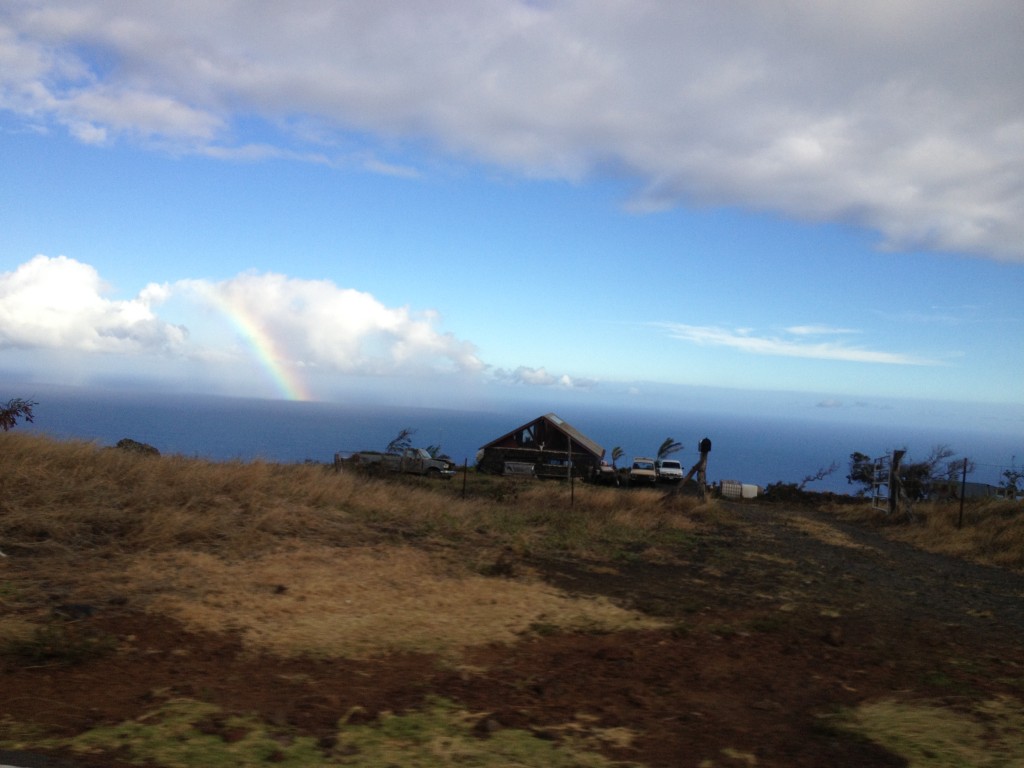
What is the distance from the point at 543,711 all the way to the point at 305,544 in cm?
638

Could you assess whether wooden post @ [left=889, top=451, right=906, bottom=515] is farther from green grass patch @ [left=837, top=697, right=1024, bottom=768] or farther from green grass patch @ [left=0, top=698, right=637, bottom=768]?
green grass patch @ [left=0, top=698, right=637, bottom=768]

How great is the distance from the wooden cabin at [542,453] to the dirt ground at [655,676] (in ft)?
101

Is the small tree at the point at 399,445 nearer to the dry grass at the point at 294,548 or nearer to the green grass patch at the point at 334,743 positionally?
the dry grass at the point at 294,548

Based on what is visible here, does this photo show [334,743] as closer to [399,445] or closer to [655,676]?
[655,676]

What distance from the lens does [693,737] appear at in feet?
17.2

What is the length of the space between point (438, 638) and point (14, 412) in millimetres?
11903

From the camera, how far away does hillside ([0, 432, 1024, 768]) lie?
197 inches

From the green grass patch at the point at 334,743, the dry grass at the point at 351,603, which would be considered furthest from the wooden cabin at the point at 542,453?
the green grass patch at the point at 334,743

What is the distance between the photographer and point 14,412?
15.4m

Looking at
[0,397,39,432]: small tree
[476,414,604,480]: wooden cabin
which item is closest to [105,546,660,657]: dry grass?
[0,397,39,432]: small tree

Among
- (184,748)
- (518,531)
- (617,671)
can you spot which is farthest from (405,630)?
(518,531)

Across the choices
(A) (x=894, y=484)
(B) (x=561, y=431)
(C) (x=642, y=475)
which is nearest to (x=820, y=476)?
(C) (x=642, y=475)

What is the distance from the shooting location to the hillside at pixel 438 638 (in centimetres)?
501

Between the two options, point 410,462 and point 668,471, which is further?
point 668,471
